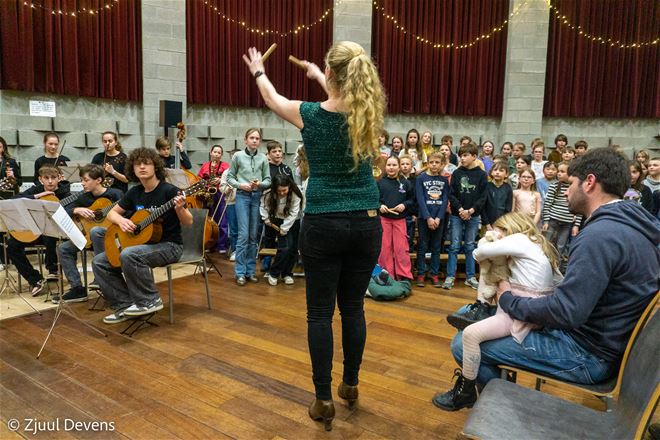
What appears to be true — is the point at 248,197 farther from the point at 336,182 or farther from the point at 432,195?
the point at 336,182

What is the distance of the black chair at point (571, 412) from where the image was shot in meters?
1.42

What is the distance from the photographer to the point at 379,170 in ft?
17.8

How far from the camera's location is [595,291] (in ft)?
5.60

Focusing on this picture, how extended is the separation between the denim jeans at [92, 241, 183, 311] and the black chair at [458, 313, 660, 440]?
2.75 m

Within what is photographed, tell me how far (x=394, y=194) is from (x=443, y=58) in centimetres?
536

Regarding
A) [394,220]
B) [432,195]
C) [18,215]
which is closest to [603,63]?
[432,195]

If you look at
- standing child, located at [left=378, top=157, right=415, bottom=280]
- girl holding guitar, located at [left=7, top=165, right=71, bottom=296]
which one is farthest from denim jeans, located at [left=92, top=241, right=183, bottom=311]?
standing child, located at [left=378, top=157, right=415, bottom=280]

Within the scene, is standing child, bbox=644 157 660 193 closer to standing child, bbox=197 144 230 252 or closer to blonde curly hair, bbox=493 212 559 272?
→ blonde curly hair, bbox=493 212 559 272

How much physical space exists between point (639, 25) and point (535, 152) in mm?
4154

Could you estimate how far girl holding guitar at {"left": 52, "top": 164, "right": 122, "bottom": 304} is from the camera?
4.39 m

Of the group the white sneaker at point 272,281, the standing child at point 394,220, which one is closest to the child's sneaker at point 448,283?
the standing child at point 394,220

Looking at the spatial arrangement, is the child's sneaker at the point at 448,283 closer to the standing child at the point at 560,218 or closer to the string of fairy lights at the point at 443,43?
the standing child at the point at 560,218

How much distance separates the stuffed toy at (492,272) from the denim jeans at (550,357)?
404 millimetres

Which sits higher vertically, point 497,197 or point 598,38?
point 598,38
